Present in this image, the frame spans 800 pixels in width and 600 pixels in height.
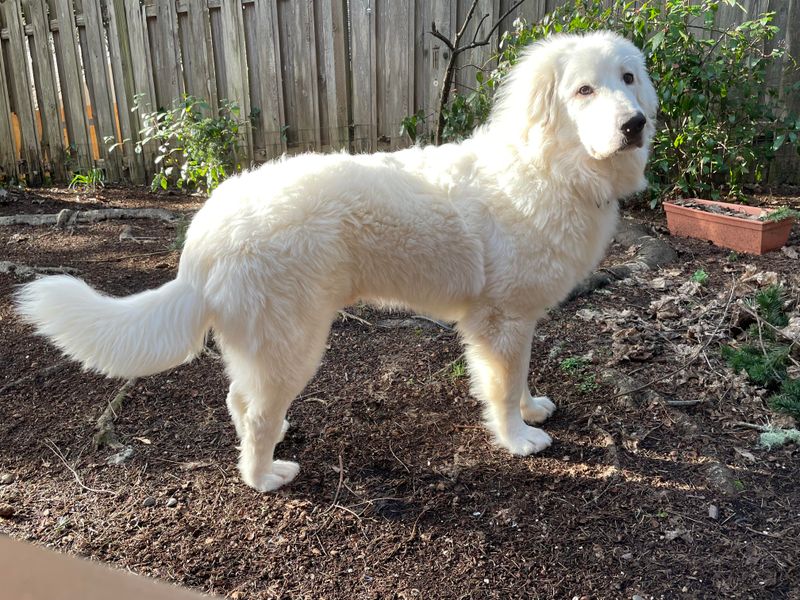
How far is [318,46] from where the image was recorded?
20.9ft

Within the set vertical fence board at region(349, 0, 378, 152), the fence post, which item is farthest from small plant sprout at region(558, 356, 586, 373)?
the fence post

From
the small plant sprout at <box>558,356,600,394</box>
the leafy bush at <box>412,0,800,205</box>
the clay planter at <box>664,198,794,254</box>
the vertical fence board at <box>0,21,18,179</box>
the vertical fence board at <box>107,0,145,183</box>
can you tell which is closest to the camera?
the small plant sprout at <box>558,356,600,394</box>

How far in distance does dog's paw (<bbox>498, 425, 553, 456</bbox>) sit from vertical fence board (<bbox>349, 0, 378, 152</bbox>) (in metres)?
4.33

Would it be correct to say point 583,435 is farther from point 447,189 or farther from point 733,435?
point 447,189

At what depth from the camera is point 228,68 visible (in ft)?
21.9

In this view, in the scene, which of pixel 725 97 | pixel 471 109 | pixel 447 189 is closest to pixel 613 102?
pixel 447 189

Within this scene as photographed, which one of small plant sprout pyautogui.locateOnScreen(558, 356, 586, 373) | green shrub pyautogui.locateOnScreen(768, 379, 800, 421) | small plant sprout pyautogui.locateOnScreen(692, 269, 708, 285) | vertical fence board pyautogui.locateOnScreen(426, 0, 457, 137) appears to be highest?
vertical fence board pyautogui.locateOnScreen(426, 0, 457, 137)

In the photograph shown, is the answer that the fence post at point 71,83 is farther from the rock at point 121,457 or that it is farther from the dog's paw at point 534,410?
the dog's paw at point 534,410

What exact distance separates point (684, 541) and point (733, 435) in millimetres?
869

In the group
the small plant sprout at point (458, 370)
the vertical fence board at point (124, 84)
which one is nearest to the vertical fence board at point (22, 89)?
the vertical fence board at point (124, 84)

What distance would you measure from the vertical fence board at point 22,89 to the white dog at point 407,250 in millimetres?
6939

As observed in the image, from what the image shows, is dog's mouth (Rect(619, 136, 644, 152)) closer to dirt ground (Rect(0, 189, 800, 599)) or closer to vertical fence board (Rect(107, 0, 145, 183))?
dirt ground (Rect(0, 189, 800, 599))

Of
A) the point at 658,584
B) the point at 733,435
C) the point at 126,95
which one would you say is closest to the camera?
the point at 658,584

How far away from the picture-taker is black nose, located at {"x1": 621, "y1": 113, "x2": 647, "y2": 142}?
2404 millimetres
